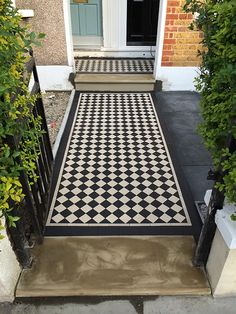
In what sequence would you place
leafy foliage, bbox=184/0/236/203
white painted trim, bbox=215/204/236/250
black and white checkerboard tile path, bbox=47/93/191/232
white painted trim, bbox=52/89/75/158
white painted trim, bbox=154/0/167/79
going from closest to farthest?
leafy foliage, bbox=184/0/236/203 → white painted trim, bbox=215/204/236/250 → black and white checkerboard tile path, bbox=47/93/191/232 → white painted trim, bbox=52/89/75/158 → white painted trim, bbox=154/0/167/79

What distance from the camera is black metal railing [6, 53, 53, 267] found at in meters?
2.10

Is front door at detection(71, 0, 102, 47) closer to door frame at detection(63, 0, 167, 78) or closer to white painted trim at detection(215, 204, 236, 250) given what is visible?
door frame at detection(63, 0, 167, 78)

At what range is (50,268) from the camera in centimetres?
238

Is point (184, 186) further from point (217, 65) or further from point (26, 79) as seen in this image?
point (26, 79)

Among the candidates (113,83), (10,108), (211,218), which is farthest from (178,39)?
(10,108)

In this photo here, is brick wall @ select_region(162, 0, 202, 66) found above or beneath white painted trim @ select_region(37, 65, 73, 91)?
above

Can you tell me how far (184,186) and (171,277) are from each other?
1212 millimetres

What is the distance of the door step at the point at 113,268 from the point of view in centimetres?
223

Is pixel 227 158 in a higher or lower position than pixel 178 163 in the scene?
higher

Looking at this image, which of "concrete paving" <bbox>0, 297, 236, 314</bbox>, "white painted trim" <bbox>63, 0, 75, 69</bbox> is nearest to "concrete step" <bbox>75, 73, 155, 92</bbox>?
"white painted trim" <bbox>63, 0, 75, 69</bbox>

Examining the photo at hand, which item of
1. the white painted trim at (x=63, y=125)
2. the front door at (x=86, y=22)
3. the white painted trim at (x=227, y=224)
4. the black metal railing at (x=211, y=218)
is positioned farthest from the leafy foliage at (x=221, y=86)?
the front door at (x=86, y=22)

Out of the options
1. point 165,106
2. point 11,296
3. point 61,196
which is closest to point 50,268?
point 11,296

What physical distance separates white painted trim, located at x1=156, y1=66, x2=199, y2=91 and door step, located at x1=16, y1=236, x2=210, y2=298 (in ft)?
11.7

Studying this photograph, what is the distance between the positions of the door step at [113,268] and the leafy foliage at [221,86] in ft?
3.13
